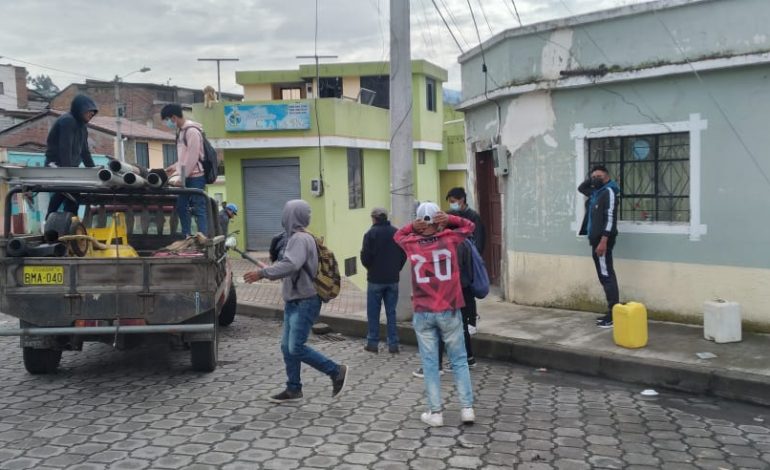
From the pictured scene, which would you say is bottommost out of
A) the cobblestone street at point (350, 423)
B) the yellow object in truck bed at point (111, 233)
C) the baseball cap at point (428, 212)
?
the cobblestone street at point (350, 423)

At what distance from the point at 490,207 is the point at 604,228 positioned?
11.6 feet

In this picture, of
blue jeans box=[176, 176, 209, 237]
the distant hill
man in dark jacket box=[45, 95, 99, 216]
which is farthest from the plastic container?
the distant hill

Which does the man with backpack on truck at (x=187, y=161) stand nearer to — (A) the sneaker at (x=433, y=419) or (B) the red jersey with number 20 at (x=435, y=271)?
(B) the red jersey with number 20 at (x=435, y=271)

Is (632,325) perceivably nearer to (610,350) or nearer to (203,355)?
(610,350)

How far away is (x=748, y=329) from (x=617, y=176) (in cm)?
231

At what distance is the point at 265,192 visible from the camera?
1912cm

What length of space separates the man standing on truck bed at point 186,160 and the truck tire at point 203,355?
5.10 feet

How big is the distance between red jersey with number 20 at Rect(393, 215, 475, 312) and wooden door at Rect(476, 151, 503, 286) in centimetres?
542

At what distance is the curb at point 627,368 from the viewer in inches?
228

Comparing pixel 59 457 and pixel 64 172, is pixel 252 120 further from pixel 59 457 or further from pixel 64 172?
pixel 59 457

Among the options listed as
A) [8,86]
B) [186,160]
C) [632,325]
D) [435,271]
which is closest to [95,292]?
[186,160]

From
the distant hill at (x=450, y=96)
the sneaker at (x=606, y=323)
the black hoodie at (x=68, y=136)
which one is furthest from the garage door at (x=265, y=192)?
the distant hill at (x=450, y=96)

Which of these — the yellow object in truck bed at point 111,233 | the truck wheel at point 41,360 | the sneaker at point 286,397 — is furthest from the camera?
the yellow object in truck bed at point 111,233

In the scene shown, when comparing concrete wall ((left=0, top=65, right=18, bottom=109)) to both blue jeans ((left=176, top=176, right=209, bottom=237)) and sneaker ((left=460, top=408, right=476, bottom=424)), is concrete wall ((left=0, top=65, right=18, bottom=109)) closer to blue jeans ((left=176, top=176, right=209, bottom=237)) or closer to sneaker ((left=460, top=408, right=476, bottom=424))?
blue jeans ((left=176, top=176, right=209, bottom=237))
